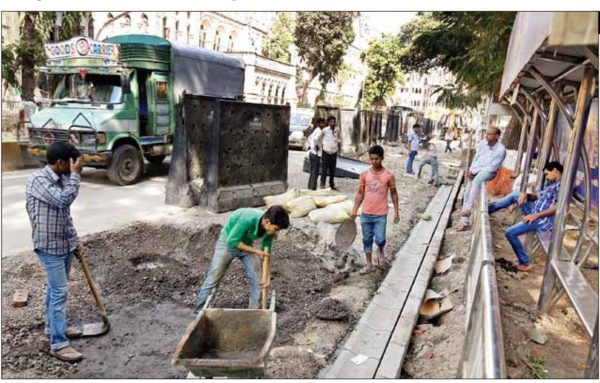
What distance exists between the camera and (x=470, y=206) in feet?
Result: 26.0

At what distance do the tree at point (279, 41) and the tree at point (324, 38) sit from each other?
29.9 ft

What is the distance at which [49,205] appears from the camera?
3408 mm

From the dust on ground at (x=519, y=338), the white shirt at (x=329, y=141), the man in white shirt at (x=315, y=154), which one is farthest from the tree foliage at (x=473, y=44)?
the dust on ground at (x=519, y=338)

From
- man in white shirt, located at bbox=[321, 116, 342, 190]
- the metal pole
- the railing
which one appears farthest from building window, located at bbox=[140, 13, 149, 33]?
the railing

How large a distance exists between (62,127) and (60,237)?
7.26m

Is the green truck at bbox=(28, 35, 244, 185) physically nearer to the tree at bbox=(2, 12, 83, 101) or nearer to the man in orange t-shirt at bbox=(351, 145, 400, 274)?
the tree at bbox=(2, 12, 83, 101)

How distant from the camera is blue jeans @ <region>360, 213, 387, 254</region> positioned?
19.4 feet

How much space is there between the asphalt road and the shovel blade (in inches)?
87.9

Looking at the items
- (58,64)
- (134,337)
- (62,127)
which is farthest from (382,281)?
(58,64)

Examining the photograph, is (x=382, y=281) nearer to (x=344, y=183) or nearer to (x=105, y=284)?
(x=105, y=284)

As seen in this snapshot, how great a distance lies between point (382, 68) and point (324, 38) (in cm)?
576

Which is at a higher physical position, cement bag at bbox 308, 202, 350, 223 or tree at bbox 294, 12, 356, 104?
tree at bbox 294, 12, 356, 104

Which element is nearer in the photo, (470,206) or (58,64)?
(470,206)

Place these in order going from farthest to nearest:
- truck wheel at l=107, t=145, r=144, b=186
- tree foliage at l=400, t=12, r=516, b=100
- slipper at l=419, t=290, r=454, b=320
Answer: tree foliage at l=400, t=12, r=516, b=100
truck wheel at l=107, t=145, r=144, b=186
slipper at l=419, t=290, r=454, b=320
